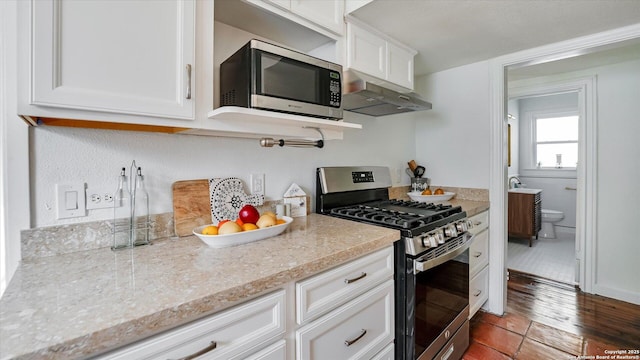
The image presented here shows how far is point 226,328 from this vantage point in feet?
2.46

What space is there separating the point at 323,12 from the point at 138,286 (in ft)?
4.68

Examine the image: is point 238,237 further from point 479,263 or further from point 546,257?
point 546,257

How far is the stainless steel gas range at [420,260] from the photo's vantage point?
1321 millimetres

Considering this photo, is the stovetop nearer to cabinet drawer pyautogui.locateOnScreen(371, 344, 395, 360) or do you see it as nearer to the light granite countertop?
the light granite countertop

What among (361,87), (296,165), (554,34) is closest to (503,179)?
(554,34)

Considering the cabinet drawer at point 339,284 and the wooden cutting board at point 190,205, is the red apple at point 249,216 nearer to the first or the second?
the wooden cutting board at point 190,205

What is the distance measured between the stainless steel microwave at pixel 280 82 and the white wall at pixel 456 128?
157 centimetres

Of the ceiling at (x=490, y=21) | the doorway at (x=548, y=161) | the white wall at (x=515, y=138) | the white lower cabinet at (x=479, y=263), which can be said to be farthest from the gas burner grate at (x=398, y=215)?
the white wall at (x=515, y=138)

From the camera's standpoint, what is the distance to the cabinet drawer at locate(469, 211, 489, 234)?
201 cm

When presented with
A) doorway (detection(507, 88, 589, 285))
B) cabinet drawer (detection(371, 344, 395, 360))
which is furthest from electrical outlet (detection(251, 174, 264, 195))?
doorway (detection(507, 88, 589, 285))

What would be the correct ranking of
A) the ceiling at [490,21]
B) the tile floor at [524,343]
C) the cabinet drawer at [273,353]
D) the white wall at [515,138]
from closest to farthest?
the cabinet drawer at [273,353]
the ceiling at [490,21]
the tile floor at [524,343]
the white wall at [515,138]

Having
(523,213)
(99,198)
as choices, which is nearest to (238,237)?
(99,198)

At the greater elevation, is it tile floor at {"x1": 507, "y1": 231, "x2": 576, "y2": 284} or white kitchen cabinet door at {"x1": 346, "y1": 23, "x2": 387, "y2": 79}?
white kitchen cabinet door at {"x1": 346, "y1": 23, "x2": 387, "y2": 79}

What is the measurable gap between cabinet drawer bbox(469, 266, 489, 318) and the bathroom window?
363cm
